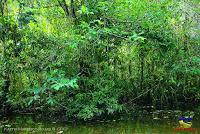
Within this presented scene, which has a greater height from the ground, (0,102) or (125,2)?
(125,2)

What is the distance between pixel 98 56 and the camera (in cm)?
859

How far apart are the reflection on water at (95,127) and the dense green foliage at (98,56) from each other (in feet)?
1.02

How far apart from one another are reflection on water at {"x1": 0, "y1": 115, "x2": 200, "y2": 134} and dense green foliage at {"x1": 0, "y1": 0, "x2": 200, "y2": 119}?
1.02ft

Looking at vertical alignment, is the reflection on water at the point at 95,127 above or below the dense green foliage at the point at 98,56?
below

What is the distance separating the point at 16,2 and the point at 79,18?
1.71m

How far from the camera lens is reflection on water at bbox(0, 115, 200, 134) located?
728 cm

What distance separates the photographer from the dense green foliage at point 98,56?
804 cm

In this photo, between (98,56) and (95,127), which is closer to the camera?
(95,127)

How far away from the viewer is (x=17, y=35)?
877cm

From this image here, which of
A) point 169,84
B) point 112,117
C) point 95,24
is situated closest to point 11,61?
point 95,24

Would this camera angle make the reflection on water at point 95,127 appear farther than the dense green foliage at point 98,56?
No

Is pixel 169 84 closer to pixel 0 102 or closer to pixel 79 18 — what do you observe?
pixel 79 18

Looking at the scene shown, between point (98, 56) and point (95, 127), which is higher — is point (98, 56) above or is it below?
above

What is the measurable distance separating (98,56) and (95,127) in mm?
1810
